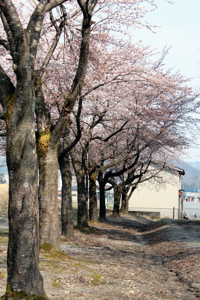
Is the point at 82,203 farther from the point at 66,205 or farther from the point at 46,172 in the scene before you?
the point at 46,172

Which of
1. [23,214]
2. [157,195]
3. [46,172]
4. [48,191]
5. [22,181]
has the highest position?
[46,172]

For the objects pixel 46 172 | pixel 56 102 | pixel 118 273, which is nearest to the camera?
pixel 118 273

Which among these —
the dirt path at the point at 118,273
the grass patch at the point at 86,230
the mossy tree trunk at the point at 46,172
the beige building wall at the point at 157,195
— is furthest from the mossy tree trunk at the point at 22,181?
the beige building wall at the point at 157,195

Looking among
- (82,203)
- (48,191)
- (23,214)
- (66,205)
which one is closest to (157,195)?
(82,203)

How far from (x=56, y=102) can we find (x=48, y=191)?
6.56 meters

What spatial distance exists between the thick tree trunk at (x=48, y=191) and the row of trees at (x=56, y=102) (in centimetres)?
3

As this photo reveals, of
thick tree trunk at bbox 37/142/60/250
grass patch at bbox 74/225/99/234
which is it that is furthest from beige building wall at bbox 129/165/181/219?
thick tree trunk at bbox 37/142/60/250

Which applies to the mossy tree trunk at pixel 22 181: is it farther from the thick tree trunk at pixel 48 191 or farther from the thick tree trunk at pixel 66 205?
the thick tree trunk at pixel 66 205

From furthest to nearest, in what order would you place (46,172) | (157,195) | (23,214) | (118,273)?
(157,195)
(46,172)
(118,273)
(23,214)

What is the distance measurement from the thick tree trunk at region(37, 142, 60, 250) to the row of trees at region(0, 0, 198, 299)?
0.03 metres

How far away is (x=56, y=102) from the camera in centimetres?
1675

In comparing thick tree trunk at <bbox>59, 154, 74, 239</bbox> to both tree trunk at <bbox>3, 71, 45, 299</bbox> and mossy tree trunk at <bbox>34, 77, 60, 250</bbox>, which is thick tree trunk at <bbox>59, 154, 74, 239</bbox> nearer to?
mossy tree trunk at <bbox>34, 77, 60, 250</bbox>

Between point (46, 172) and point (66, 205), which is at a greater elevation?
point (46, 172)

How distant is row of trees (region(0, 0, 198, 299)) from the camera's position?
20.0 feet
